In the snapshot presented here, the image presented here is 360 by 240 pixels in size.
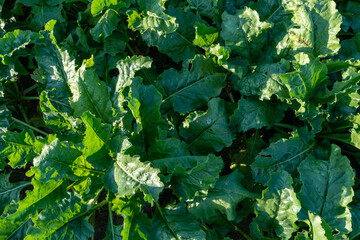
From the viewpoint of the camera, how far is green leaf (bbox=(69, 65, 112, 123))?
2.52m

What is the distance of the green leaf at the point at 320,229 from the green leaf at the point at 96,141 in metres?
1.36

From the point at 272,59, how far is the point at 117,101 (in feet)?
4.08

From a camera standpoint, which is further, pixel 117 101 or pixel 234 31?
pixel 234 31

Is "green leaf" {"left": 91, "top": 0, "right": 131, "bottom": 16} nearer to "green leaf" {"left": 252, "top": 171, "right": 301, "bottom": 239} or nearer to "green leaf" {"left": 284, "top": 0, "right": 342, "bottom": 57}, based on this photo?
"green leaf" {"left": 284, "top": 0, "right": 342, "bottom": 57}

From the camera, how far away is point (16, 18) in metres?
3.50

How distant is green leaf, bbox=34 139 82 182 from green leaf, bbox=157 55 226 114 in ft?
2.73

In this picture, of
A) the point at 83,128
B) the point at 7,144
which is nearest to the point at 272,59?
the point at 83,128

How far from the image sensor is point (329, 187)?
2.52 metres

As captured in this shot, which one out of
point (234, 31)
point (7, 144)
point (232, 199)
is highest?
point (234, 31)

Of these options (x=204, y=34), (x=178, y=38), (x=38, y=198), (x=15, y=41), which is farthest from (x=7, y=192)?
(x=204, y=34)

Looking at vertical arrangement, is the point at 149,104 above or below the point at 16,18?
below

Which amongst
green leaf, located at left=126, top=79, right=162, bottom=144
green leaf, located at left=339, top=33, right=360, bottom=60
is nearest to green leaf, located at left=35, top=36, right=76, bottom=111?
green leaf, located at left=126, top=79, right=162, bottom=144

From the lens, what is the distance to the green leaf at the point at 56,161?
2.23m

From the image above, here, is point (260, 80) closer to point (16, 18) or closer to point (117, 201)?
point (117, 201)
